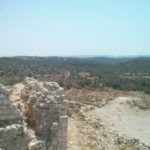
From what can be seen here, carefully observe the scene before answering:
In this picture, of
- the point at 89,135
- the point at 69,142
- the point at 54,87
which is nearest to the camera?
the point at 54,87

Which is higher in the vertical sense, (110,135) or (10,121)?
(10,121)

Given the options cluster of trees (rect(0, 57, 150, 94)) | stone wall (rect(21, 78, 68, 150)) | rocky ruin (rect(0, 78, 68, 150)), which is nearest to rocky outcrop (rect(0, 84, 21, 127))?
rocky ruin (rect(0, 78, 68, 150))

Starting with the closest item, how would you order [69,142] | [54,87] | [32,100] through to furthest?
1. [32,100]
2. [54,87]
3. [69,142]

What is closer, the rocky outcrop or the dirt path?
the rocky outcrop

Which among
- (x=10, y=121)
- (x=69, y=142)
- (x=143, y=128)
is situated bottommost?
(x=143, y=128)

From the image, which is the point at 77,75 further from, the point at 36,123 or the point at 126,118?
the point at 36,123

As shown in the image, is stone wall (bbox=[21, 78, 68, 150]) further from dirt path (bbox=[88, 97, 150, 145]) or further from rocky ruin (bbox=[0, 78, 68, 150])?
dirt path (bbox=[88, 97, 150, 145])

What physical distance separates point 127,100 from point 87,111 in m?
8.88

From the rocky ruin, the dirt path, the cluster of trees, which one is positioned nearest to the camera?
the rocky ruin

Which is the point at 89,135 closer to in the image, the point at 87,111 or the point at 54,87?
the point at 54,87

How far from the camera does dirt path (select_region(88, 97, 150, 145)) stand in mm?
24791

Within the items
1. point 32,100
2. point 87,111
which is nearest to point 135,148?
point 87,111

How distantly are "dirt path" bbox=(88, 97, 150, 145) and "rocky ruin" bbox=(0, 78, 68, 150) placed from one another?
12783 mm

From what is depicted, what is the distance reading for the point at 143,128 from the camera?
27.0m
